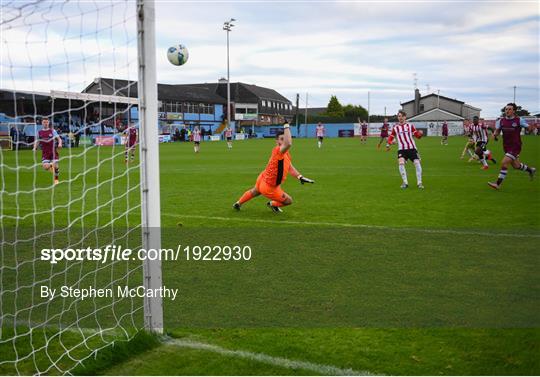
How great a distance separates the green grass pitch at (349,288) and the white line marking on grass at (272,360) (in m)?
0.02

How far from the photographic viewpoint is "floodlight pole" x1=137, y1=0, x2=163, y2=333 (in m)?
3.90

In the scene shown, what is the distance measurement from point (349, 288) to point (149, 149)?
246 cm

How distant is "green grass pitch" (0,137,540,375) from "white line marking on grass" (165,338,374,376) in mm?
15

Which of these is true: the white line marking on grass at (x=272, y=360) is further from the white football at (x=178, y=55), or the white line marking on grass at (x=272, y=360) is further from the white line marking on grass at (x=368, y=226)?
the white football at (x=178, y=55)

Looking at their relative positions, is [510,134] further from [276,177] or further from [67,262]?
[67,262]

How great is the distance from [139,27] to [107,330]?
2.50 metres

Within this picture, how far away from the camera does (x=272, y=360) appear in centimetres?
360

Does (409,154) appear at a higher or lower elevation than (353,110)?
lower

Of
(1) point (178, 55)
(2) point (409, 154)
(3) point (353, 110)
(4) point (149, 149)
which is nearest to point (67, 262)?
(4) point (149, 149)

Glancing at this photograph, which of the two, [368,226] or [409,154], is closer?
[368,226]

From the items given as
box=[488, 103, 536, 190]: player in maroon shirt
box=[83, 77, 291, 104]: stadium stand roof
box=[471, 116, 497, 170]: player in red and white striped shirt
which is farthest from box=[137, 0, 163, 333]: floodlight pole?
box=[83, 77, 291, 104]: stadium stand roof

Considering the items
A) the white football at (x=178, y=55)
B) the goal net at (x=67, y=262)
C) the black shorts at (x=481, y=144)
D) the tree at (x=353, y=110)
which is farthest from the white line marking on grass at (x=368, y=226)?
the tree at (x=353, y=110)

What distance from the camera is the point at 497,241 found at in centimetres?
700

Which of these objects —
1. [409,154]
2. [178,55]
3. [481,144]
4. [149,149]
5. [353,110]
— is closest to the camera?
[149,149]
